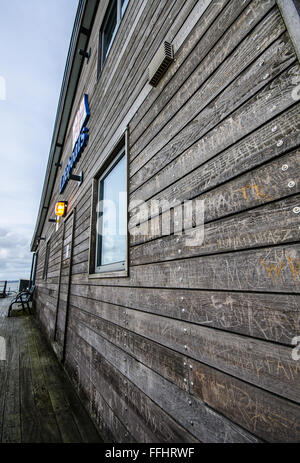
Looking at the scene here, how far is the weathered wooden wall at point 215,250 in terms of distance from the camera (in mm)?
661

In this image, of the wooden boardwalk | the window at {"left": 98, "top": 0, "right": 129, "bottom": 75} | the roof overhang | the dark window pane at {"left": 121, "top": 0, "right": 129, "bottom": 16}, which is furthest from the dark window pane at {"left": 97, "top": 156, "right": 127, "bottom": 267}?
the roof overhang

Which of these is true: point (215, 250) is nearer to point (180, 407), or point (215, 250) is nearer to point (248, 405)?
point (248, 405)

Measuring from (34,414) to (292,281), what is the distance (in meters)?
2.72

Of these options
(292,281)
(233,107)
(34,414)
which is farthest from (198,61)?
(34,414)

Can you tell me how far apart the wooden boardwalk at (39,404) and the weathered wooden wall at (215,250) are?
1.33ft

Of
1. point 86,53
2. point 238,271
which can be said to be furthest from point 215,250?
point 86,53

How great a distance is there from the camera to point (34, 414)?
6.50ft

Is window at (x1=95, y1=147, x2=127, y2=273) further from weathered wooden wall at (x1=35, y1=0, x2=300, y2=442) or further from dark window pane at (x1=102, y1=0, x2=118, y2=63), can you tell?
dark window pane at (x1=102, y1=0, x2=118, y2=63)

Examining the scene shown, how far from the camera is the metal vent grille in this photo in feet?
4.39

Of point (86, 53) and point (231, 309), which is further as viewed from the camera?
point (86, 53)

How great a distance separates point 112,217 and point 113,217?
3cm

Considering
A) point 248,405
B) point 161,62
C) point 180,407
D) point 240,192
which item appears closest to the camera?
point 248,405

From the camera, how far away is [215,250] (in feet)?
2.90

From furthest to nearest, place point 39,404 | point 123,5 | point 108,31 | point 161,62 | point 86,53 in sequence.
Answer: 1. point 86,53
2. point 108,31
3. point 123,5
4. point 39,404
5. point 161,62
